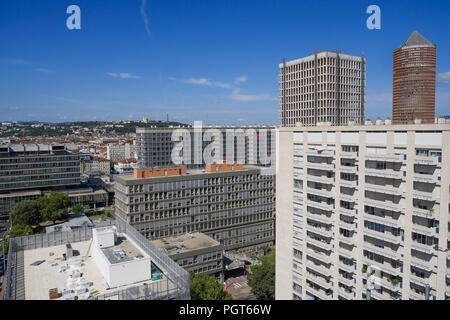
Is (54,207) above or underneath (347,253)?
underneath

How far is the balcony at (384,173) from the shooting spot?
20.2m

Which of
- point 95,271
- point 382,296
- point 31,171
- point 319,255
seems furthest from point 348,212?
point 31,171

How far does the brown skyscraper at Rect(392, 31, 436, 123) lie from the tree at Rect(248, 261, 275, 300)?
4466 inches

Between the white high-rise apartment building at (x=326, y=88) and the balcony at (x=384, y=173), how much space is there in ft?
189

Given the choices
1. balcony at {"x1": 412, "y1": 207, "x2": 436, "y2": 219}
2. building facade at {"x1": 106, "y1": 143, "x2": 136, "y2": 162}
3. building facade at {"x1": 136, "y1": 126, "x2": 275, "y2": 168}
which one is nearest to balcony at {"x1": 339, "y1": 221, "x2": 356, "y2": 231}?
balcony at {"x1": 412, "y1": 207, "x2": 436, "y2": 219}

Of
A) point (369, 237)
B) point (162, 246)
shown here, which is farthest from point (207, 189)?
point (369, 237)

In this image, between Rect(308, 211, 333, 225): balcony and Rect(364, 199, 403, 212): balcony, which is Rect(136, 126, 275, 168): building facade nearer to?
Rect(308, 211, 333, 225): balcony

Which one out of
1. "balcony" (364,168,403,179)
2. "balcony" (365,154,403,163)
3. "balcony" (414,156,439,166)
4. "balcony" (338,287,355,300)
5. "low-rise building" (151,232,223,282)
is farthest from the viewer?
"low-rise building" (151,232,223,282)

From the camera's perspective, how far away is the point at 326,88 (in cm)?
8031

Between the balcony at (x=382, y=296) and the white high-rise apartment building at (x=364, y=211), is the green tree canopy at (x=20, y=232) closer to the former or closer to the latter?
the white high-rise apartment building at (x=364, y=211)

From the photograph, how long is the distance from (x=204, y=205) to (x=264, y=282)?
19449 mm

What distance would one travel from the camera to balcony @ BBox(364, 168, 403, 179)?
2020 cm

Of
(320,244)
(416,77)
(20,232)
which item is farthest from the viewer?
(416,77)

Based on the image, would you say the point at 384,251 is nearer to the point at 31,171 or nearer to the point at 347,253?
the point at 347,253
